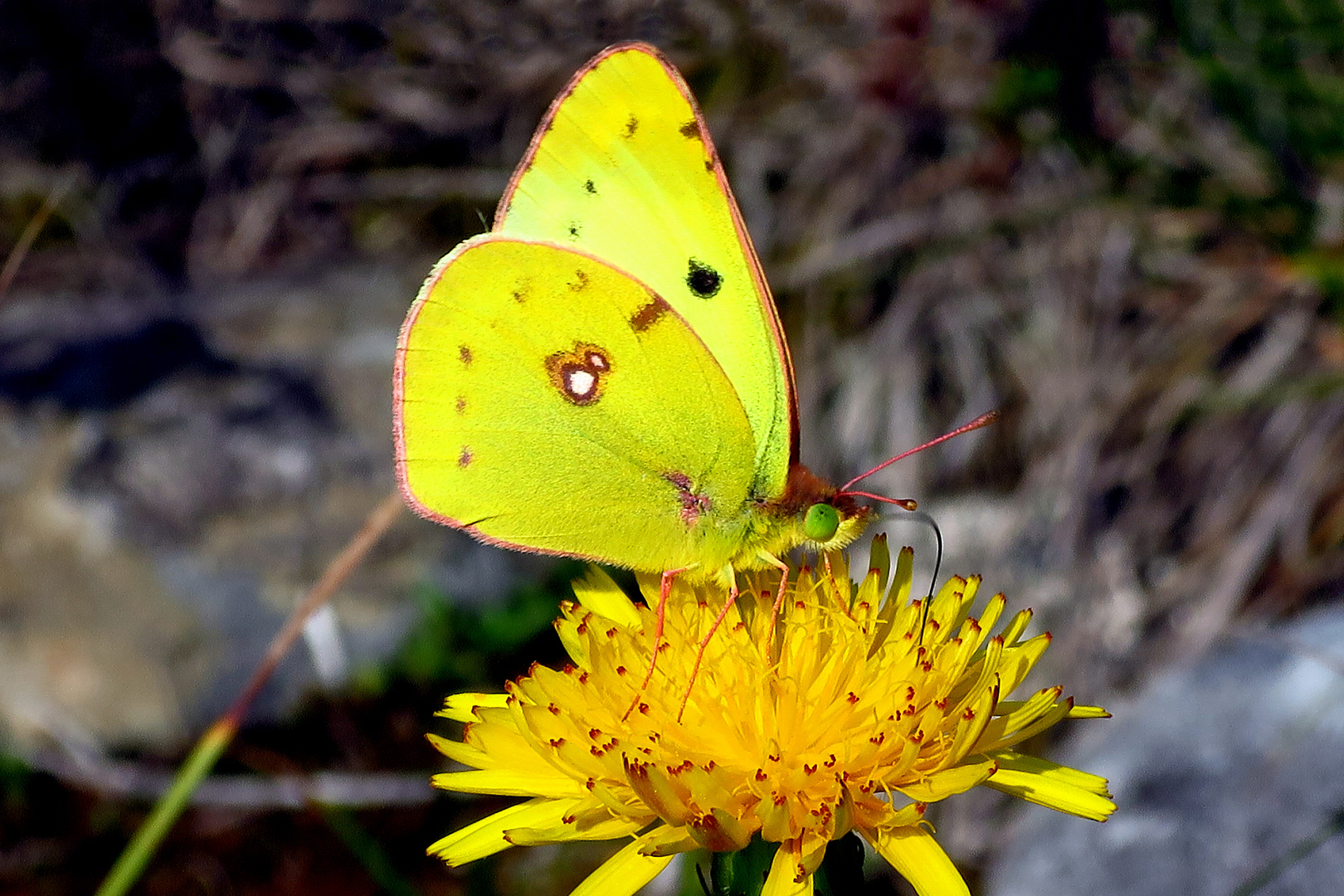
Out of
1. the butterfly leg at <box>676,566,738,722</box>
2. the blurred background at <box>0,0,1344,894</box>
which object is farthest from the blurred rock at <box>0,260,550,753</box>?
the butterfly leg at <box>676,566,738,722</box>

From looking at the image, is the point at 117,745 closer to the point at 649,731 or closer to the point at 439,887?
the point at 439,887

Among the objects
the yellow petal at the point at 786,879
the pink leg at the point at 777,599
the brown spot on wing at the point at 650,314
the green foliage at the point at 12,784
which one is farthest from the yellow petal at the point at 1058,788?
the green foliage at the point at 12,784

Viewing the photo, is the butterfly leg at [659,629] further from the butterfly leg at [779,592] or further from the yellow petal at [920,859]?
the yellow petal at [920,859]

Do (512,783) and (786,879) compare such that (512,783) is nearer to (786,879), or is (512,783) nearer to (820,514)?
(786,879)

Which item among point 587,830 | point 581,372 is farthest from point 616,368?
point 587,830

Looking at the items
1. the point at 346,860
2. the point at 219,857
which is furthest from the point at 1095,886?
the point at 219,857

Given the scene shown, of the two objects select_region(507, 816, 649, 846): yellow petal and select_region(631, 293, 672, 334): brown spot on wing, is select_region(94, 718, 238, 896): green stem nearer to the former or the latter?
select_region(507, 816, 649, 846): yellow petal

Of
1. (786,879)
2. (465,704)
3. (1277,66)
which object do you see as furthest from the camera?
(1277,66)
